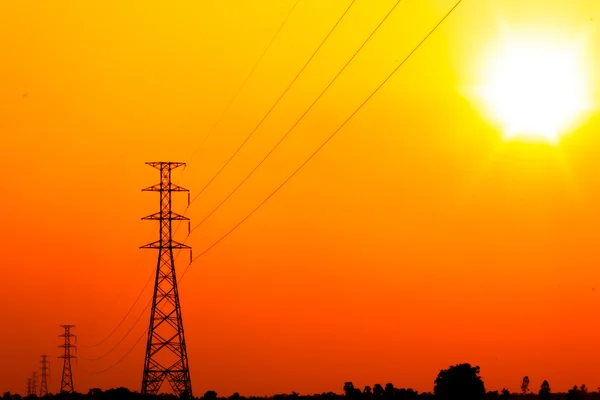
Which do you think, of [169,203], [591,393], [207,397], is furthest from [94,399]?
[591,393]

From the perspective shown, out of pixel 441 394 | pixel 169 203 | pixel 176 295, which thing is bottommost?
pixel 441 394

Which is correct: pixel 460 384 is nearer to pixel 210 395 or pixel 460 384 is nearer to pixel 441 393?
pixel 441 393

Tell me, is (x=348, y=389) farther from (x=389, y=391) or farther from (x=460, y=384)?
(x=460, y=384)

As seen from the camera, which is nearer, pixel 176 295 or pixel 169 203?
pixel 176 295

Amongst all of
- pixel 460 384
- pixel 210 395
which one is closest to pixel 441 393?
pixel 460 384

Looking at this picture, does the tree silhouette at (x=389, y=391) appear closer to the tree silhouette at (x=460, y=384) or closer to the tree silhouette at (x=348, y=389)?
the tree silhouette at (x=348, y=389)

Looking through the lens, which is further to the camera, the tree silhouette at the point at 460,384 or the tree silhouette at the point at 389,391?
the tree silhouette at the point at 389,391

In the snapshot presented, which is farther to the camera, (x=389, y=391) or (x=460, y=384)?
(x=389, y=391)

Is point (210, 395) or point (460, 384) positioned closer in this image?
point (460, 384)

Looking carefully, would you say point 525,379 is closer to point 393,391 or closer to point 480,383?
point 393,391
